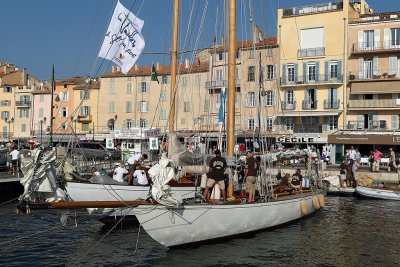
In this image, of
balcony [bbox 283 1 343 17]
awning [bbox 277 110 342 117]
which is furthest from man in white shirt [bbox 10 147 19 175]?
balcony [bbox 283 1 343 17]

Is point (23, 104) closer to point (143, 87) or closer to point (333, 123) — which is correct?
point (143, 87)

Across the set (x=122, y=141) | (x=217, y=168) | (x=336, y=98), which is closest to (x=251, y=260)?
(x=217, y=168)

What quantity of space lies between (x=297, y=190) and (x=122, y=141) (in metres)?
43.4

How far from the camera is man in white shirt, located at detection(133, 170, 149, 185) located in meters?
21.2

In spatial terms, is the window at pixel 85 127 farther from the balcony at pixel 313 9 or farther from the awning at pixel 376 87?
the awning at pixel 376 87

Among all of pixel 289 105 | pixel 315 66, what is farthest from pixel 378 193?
pixel 315 66

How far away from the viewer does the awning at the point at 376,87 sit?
2025 inches

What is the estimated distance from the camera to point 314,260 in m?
15.7

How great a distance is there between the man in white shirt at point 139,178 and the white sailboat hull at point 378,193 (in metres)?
14.5

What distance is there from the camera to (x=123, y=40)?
21.5 meters

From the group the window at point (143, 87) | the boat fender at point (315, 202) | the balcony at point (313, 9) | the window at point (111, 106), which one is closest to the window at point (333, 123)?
the balcony at point (313, 9)

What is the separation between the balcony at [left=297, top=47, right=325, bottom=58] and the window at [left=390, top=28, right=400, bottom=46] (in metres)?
6.99

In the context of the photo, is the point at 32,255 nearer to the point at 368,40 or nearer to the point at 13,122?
the point at 368,40

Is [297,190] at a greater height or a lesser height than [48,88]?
lesser
